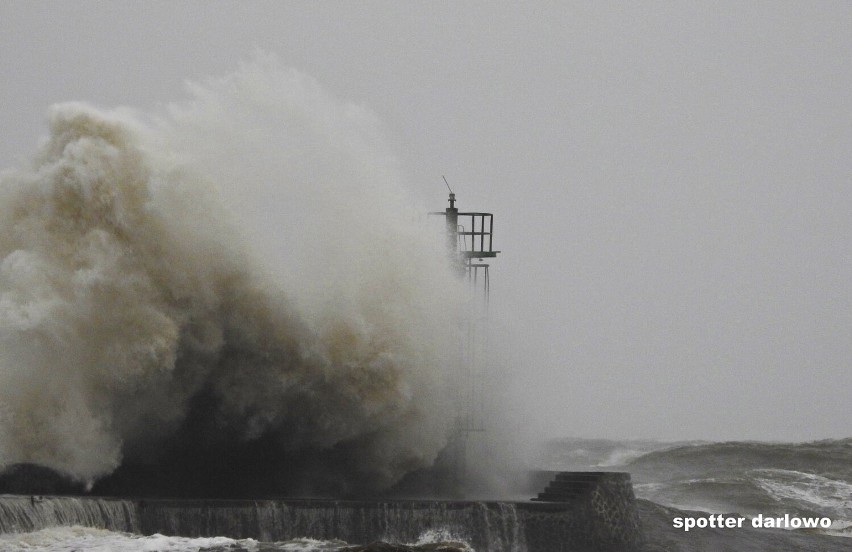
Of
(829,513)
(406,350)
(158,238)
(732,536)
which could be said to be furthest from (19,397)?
(829,513)

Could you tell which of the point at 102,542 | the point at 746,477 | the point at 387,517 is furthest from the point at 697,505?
the point at 102,542

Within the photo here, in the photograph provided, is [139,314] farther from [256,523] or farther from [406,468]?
[406,468]

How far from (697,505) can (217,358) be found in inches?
562

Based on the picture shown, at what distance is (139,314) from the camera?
17.8m

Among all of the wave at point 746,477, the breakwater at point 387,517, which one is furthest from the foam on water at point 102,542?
the wave at point 746,477

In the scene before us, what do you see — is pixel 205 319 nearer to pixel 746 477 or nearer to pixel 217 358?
pixel 217 358

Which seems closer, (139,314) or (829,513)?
(139,314)

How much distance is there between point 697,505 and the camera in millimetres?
28234

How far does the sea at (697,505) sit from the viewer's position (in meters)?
14.3

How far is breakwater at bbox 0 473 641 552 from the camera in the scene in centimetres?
1486

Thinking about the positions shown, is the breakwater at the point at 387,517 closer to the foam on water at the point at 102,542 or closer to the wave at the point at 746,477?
the foam on water at the point at 102,542

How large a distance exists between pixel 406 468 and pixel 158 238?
6.64 m

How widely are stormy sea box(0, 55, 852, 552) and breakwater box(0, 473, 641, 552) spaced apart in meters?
0.04

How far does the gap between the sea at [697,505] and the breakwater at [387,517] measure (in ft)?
0.42
